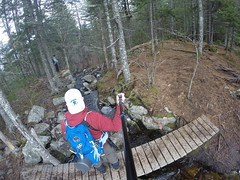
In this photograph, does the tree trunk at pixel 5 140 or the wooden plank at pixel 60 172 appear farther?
the tree trunk at pixel 5 140

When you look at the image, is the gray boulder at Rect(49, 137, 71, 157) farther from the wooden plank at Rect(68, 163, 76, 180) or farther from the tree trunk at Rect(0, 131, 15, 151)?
the tree trunk at Rect(0, 131, 15, 151)

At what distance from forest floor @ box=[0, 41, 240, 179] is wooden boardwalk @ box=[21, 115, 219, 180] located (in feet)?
1.83

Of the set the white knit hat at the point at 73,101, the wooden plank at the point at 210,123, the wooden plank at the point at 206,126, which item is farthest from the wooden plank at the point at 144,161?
the white knit hat at the point at 73,101

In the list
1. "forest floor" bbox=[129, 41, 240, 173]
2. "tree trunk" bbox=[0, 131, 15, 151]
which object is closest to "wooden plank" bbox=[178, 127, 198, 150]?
"forest floor" bbox=[129, 41, 240, 173]

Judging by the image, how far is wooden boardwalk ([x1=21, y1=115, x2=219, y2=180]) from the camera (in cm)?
412

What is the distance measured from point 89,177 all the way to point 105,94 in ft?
18.3

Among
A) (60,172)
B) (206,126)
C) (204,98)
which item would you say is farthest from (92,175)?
(204,98)

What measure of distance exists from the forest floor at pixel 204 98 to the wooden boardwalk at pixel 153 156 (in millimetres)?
556

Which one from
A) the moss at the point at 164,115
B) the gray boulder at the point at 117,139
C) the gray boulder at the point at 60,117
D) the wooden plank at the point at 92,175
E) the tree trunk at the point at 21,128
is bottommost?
the gray boulder at the point at 117,139

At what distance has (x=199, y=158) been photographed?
4.70m

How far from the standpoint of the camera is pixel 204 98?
19.2 ft

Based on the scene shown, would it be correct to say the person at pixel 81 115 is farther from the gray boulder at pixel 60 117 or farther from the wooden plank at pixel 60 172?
the gray boulder at pixel 60 117

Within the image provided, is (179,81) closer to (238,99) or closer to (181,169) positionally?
(238,99)

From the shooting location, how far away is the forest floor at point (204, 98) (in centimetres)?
456
